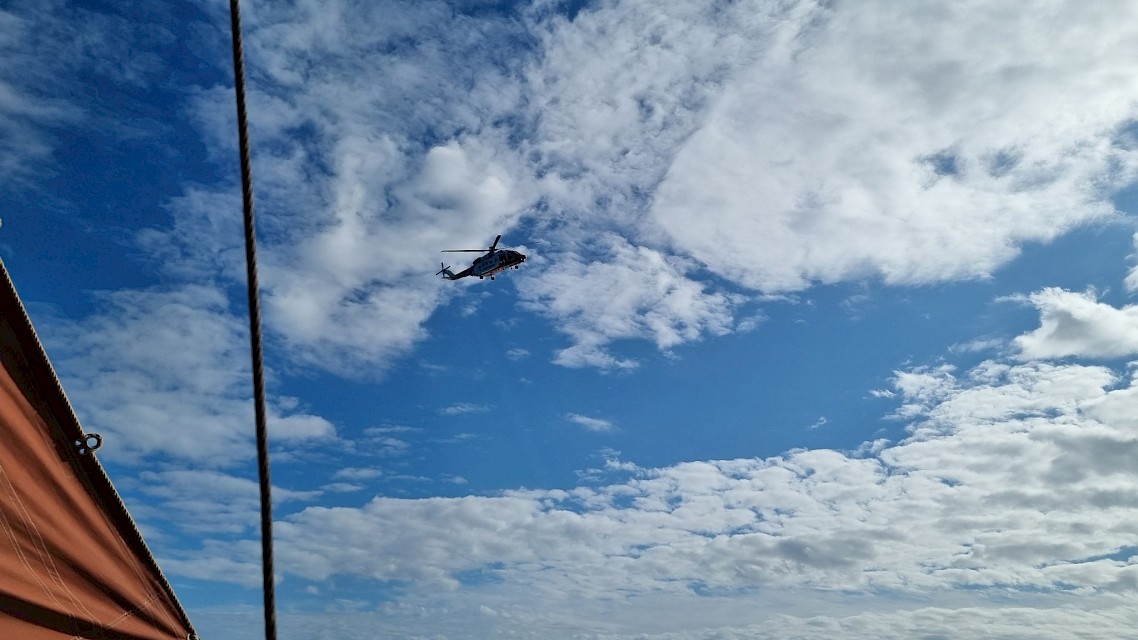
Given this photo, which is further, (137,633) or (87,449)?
(137,633)

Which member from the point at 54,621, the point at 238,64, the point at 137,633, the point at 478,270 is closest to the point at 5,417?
the point at 54,621

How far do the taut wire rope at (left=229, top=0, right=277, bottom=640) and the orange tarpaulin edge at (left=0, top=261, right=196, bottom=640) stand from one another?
2.20 m

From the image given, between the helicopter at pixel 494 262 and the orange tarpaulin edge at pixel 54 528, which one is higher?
the helicopter at pixel 494 262

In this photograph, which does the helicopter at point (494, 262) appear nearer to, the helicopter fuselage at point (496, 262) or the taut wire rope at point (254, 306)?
the helicopter fuselage at point (496, 262)

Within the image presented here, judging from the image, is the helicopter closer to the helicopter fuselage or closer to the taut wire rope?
the helicopter fuselage

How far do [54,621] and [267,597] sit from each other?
249 centimetres

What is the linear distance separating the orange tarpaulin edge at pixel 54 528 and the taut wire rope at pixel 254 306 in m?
2.20

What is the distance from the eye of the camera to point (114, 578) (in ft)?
34.7

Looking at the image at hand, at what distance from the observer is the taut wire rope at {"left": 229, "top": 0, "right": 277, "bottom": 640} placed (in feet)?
31.3

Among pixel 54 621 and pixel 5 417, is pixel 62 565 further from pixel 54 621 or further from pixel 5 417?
pixel 5 417

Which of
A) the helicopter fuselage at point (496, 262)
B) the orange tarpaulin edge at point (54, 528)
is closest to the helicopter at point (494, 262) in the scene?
the helicopter fuselage at point (496, 262)

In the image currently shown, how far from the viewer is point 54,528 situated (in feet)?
32.8

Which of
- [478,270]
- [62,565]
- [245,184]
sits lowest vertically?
[62,565]

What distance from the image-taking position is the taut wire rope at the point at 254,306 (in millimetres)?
9555
